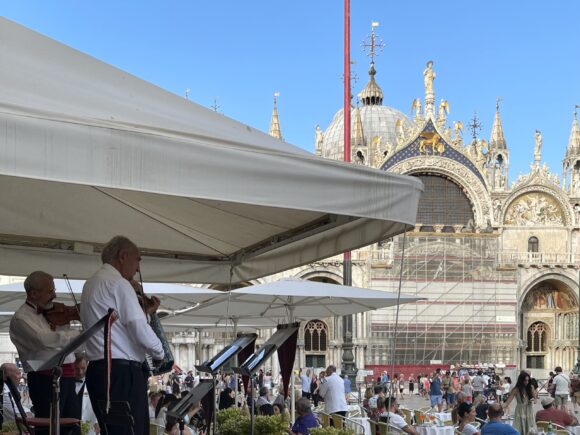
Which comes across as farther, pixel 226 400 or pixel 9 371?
pixel 226 400

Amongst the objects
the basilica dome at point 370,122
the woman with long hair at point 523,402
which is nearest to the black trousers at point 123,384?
the woman with long hair at point 523,402

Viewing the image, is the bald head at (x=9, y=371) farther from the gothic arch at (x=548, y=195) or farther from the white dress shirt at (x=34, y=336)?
the gothic arch at (x=548, y=195)

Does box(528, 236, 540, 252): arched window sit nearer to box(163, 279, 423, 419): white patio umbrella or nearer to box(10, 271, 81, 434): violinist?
box(163, 279, 423, 419): white patio umbrella

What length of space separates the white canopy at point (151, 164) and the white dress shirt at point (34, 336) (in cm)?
69

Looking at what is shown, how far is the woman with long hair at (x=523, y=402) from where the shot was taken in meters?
10.7

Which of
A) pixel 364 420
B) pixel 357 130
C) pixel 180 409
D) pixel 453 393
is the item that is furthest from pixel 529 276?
pixel 180 409

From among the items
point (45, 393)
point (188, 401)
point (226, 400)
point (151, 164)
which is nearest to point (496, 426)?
point (188, 401)

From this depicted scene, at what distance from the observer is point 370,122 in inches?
2223

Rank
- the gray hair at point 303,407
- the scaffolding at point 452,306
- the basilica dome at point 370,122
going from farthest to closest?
the basilica dome at point 370,122 → the scaffolding at point 452,306 → the gray hair at point 303,407

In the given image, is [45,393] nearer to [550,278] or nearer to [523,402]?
[523,402]

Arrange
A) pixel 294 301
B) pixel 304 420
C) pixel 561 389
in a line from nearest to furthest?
1. pixel 304 420
2. pixel 294 301
3. pixel 561 389

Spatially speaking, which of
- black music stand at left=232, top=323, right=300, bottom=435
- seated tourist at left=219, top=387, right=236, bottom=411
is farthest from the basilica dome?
black music stand at left=232, top=323, right=300, bottom=435

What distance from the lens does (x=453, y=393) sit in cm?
2403

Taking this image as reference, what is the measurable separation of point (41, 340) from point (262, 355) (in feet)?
5.07
